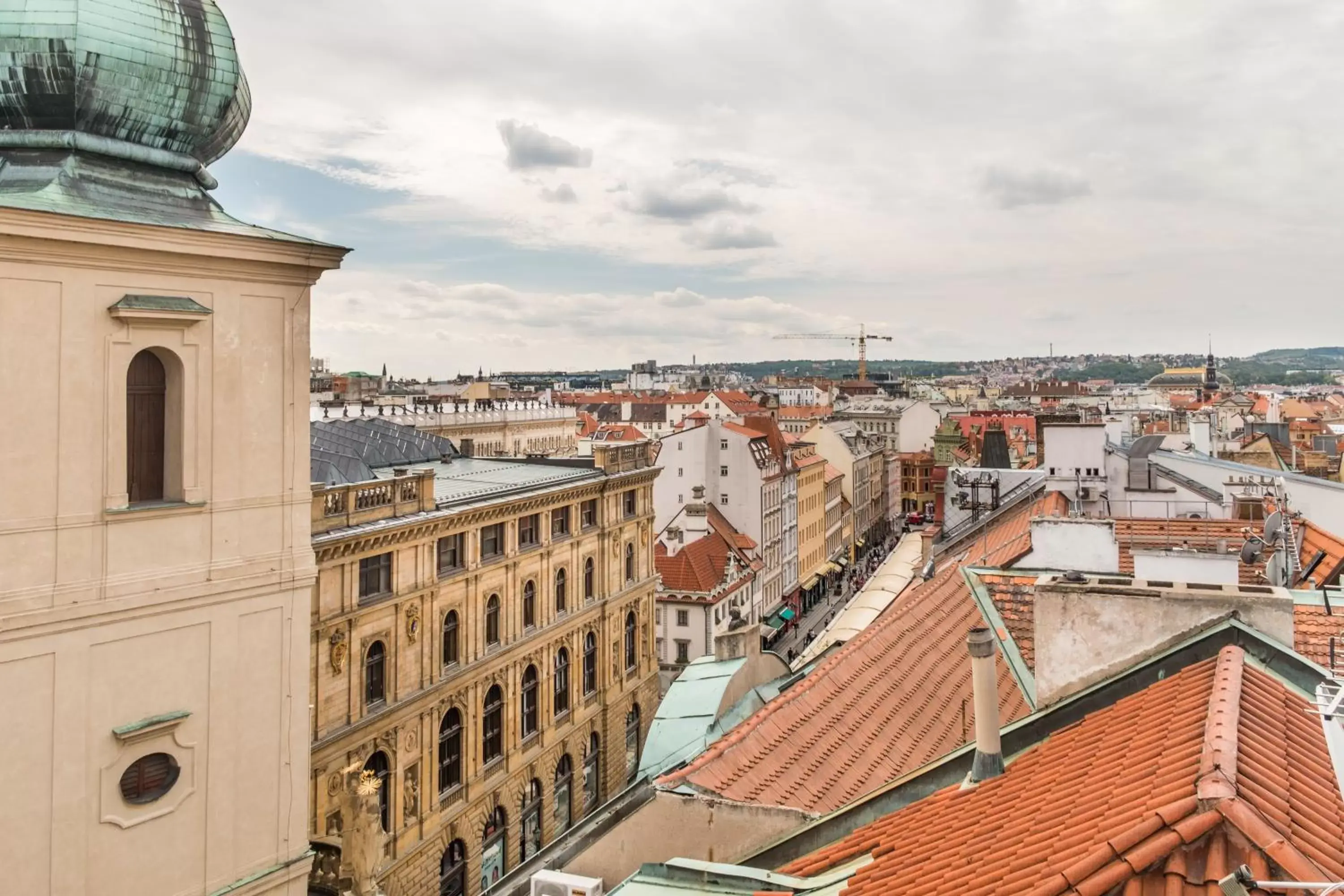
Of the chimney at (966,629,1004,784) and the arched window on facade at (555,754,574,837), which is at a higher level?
the chimney at (966,629,1004,784)

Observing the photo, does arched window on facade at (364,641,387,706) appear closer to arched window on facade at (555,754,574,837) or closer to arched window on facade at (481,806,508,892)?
arched window on facade at (481,806,508,892)

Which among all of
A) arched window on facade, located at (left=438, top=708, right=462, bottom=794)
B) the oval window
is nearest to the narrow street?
arched window on facade, located at (left=438, top=708, right=462, bottom=794)

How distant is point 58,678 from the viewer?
11.0m

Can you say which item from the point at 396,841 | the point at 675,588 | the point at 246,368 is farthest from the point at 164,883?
the point at 675,588

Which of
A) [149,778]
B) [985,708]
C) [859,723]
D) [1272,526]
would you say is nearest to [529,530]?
[859,723]

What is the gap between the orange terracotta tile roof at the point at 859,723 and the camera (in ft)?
38.6

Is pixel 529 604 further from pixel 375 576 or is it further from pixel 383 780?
pixel 383 780

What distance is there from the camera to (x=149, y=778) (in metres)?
11.9

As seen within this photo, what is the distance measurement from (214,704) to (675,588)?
139ft

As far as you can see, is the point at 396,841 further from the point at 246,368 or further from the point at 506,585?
the point at 246,368

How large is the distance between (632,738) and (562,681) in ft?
23.9

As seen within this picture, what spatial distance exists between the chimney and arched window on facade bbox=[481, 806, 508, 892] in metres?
27.9

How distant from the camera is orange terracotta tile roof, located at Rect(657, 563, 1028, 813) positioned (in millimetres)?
11773

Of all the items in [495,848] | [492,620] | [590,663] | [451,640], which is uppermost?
[492,620]
